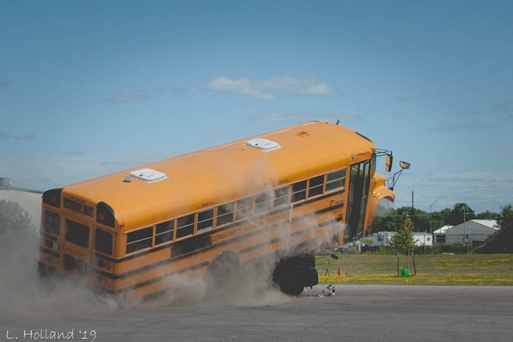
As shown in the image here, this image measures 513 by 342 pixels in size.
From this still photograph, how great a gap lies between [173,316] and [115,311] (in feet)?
4.89

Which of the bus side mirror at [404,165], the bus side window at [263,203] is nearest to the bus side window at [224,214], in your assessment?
the bus side window at [263,203]

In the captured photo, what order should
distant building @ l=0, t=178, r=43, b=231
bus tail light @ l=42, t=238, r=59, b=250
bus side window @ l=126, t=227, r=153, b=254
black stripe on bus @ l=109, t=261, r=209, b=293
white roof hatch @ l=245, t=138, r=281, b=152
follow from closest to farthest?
bus side window @ l=126, t=227, r=153, b=254 < black stripe on bus @ l=109, t=261, r=209, b=293 < bus tail light @ l=42, t=238, r=59, b=250 < white roof hatch @ l=245, t=138, r=281, b=152 < distant building @ l=0, t=178, r=43, b=231

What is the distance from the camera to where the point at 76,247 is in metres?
12.2

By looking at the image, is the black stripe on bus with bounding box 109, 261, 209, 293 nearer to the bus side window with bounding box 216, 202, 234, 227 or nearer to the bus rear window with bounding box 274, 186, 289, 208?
the bus side window with bounding box 216, 202, 234, 227

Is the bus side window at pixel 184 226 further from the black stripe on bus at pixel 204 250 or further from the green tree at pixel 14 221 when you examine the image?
the green tree at pixel 14 221

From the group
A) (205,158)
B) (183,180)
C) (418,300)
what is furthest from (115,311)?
(418,300)

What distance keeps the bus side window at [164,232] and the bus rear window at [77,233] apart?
141cm

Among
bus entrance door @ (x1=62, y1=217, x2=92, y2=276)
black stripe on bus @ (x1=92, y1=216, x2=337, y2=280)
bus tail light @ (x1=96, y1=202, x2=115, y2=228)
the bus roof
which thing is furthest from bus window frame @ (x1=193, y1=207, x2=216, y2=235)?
bus entrance door @ (x1=62, y1=217, x2=92, y2=276)

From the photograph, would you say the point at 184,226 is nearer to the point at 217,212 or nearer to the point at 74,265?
the point at 217,212

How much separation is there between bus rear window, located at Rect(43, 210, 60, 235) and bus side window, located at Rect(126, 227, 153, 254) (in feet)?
6.46

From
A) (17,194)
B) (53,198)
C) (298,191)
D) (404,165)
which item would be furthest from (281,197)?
(17,194)

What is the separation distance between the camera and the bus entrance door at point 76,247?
39.5ft

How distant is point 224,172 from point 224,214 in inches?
39.0

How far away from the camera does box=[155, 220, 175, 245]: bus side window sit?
12.0 m
